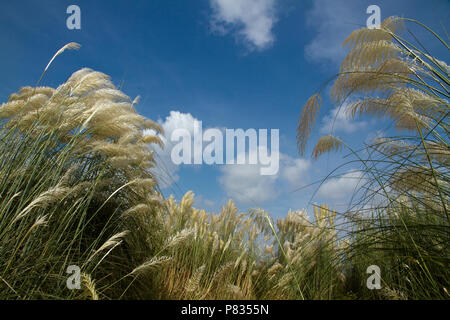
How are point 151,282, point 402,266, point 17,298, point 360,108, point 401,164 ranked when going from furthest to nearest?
point 360,108 < point 151,282 < point 401,164 < point 402,266 < point 17,298

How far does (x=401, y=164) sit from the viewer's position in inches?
109

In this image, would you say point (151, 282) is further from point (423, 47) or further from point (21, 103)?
point (423, 47)

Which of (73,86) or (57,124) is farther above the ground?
(73,86)

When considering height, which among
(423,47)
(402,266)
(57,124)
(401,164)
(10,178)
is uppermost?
(423,47)

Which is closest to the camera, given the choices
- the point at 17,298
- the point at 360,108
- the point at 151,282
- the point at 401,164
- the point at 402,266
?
the point at 17,298

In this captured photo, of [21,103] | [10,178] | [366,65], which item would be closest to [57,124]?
[21,103]

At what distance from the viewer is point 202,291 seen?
282 cm

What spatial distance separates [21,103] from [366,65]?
130 inches

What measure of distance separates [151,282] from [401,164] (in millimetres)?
2484

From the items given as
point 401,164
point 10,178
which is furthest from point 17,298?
point 401,164

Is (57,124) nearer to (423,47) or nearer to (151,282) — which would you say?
(151,282)

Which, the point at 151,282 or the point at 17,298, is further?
the point at 151,282

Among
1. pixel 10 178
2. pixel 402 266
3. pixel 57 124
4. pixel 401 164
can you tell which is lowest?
pixel 402 266

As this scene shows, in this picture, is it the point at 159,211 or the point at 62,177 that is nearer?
the point at 62,177
